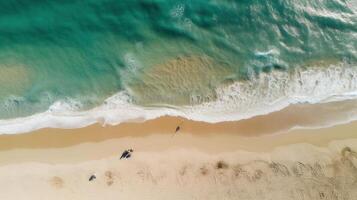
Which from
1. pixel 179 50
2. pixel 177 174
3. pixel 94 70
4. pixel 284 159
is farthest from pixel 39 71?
pixel 284 159

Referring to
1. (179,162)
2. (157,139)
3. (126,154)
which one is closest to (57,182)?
(126,154)

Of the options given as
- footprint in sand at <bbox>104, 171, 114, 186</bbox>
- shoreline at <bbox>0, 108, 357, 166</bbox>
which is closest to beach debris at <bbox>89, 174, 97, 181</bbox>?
footprint in sand at <bbox>104, 171, 114, 186</bbox>

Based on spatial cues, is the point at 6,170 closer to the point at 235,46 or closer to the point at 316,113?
the point at 235,46

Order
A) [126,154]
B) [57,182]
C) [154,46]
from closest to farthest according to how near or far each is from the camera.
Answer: [57,182], [126,154], [154,46]

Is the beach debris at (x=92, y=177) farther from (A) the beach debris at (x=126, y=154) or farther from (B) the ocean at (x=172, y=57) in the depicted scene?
(B) the ocean at (x=172, y=57)

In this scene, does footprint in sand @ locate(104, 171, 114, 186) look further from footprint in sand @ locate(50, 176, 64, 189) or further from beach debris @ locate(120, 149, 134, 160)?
footprint in sand @ locate(50, 176, 64, 189)

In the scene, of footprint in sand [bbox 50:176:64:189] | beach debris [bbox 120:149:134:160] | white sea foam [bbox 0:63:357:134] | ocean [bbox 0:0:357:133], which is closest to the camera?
footprint in sand [bbox 50:176:64:189]

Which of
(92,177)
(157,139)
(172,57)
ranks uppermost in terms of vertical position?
(172,57)

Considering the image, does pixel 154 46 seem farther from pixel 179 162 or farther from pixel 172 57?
pixel 179 162
